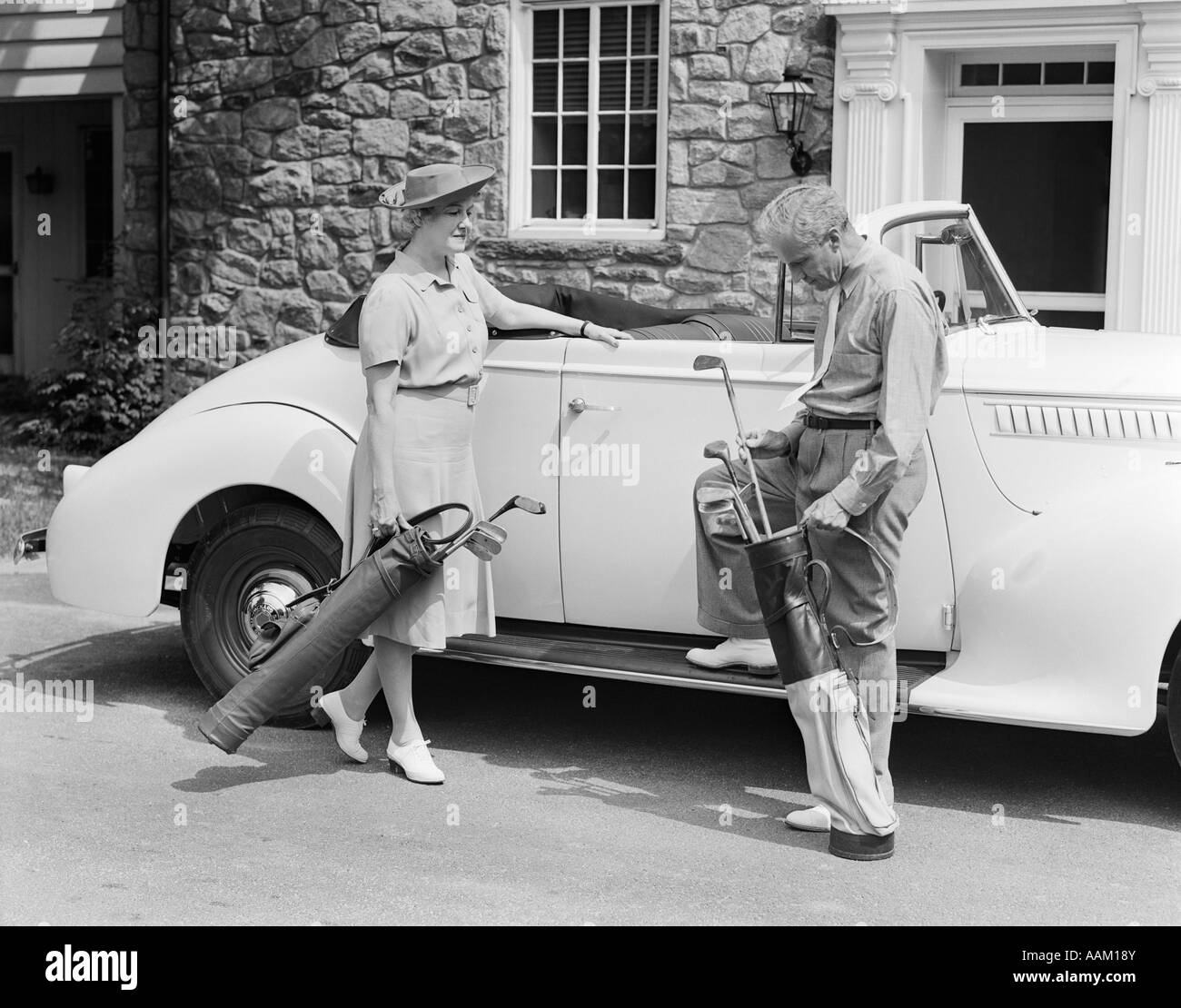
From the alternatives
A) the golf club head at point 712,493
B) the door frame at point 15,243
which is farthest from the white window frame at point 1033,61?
the door frame at point 15,243

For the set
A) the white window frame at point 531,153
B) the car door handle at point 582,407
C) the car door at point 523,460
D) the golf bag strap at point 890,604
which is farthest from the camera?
the white window frame at point 531,153

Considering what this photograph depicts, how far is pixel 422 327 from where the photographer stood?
515 cm

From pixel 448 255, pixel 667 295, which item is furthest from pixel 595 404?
pixel 667 295

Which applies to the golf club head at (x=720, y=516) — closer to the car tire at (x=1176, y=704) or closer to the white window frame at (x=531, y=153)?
the car tire at (x=1176, y=704)

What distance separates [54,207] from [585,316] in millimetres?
12940

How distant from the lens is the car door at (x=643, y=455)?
17.5 ft

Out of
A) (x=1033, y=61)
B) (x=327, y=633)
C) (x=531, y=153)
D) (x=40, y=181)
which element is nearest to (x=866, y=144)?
(x=1033, y=61)

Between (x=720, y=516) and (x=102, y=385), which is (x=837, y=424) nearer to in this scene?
(x=720, y=516)

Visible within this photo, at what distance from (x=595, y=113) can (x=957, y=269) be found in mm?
6030

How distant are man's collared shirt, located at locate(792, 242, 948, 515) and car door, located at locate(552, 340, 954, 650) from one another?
0.59 meters

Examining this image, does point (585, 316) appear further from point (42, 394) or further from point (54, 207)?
point (54, 207)

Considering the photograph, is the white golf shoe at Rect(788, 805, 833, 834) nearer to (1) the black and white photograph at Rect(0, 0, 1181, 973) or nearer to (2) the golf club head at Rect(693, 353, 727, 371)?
(1) the black and white photograph at Rect(0, 0, 1181, 973)

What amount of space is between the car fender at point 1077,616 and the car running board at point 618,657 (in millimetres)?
233

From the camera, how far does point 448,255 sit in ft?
17.5
